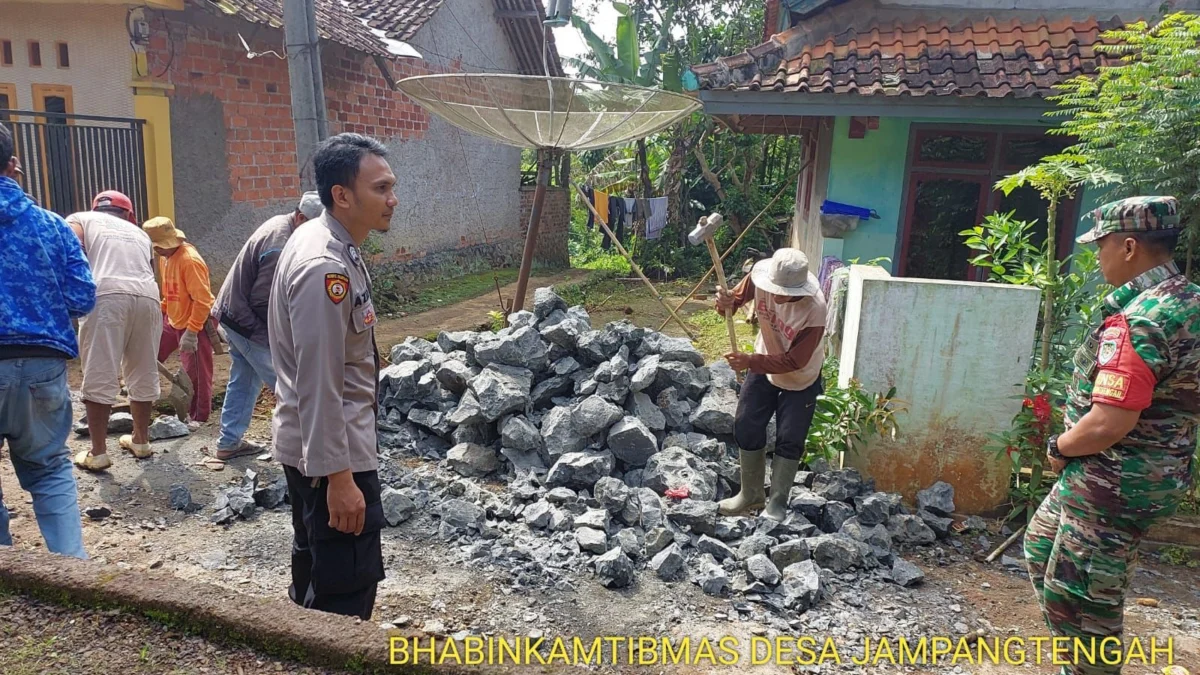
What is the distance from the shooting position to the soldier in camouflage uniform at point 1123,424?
7.61 ft

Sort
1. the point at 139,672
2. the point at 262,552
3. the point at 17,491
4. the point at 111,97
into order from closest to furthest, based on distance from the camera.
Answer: the point at 139,672 → the point at 262,552 → the point at 17,491 → the point at 111,97

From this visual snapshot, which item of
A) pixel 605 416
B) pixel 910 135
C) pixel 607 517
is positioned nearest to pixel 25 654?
pixel 607 517

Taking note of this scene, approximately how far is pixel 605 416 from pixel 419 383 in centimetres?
153

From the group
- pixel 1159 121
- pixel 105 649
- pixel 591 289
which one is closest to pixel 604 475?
pixel 105 649

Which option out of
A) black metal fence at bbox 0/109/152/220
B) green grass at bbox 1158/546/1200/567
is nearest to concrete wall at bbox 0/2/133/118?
black metal fence at bbox 0/109/152/220

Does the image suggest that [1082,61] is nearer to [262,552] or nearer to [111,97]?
[262,552]

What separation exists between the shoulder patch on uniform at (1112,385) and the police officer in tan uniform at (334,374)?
2210 millimetres

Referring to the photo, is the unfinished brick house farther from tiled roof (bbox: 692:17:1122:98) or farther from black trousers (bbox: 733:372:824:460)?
black trousers (bbox: 733:372:824:460)

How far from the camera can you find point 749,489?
4.50 m

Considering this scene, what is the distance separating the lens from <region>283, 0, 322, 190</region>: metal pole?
5.53 meters

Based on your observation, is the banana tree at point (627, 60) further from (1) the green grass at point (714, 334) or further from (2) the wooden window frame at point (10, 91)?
(2) the wooden window frame at point (10, 91)

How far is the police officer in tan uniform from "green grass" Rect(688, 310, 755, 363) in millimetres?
5600

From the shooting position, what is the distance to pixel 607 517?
4.09 m

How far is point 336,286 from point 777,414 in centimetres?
283
